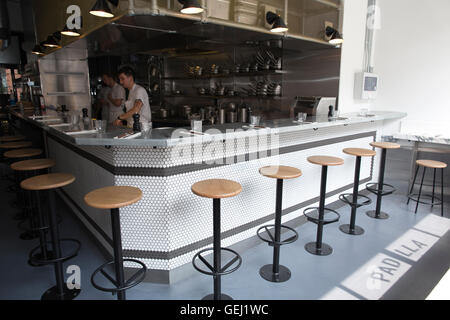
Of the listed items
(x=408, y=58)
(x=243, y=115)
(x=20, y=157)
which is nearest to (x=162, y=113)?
(x=243, y=115)

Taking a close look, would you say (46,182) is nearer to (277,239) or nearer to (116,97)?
(277,239)

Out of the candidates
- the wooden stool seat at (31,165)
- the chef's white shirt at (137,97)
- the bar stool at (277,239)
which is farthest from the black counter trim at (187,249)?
the chef's white shirt at (137,97)

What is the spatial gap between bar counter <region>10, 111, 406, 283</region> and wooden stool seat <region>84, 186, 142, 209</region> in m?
0.33

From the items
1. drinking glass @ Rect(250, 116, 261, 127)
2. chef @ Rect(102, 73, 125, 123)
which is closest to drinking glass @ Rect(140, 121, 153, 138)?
drinking glass @ Rect(250, 116, 261, 127)

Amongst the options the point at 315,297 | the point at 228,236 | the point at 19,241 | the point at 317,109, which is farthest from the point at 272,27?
the point at 19,241

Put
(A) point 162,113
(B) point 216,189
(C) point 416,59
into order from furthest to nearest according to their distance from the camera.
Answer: (A) point 162,113 → (C) point 416,59 → (B) point 216,189

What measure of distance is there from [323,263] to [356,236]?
2.64 feet

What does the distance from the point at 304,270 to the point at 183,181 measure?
1.37 m

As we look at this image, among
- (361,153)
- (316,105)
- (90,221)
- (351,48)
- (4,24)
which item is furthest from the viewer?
(4,24)

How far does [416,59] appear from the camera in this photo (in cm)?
487

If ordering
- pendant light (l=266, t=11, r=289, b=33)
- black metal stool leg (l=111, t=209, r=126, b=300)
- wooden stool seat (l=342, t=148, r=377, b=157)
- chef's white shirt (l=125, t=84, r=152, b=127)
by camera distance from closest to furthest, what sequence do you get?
black metal stool leg (l=111, t=209, r=126, b=300)
pendant light (l=266, t=11, r=289, b=33)
wooden stool seat (l=342, t=148, r=377, b=157)
chef's white shirt (l=125, t=84, r=152, b=127)

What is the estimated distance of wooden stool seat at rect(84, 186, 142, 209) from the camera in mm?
1842

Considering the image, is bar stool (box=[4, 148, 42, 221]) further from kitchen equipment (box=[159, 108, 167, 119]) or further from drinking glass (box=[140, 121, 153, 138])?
kitchen equipment (box=[159, 108, 167, 119])
